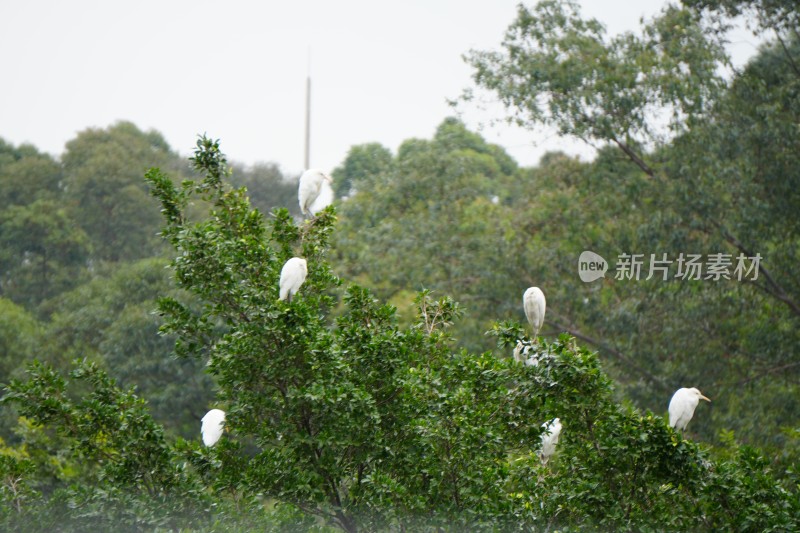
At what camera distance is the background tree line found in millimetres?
4316

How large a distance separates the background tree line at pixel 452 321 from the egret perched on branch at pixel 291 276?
0.43 ft

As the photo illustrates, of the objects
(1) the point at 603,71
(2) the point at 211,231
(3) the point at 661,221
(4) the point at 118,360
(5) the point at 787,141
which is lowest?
(4) the point at 118,360

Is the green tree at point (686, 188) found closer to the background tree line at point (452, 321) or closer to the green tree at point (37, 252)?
the background tree line at point (452, 321)

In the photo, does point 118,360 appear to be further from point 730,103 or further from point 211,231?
point 211,231

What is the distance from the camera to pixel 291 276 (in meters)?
4.55

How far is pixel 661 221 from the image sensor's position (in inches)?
403

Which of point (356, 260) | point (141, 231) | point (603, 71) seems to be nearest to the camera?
point (603, 71)

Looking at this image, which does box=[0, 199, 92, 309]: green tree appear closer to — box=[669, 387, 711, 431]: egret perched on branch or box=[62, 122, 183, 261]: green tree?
box=[62, 122, 183, 261]: green tree

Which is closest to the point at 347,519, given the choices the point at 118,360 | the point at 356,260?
the point at 356,260

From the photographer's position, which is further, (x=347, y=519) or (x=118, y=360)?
(x=118, y=360)

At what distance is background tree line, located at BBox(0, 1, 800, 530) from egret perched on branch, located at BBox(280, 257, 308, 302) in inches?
5.2

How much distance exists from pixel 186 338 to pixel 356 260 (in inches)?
383

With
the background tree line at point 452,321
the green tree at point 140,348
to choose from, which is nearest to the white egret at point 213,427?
the background tree line at point 452,321

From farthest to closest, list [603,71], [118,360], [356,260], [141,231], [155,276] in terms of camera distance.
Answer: [141,231] < [155,276] < [118,360] < [356,260] < [603,71]
